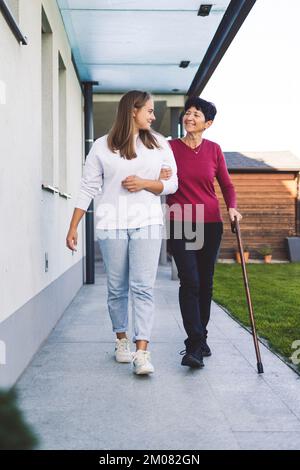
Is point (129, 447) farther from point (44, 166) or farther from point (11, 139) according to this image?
point (44, 166)

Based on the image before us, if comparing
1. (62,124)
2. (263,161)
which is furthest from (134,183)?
(263,161)

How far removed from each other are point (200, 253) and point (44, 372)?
1.16m

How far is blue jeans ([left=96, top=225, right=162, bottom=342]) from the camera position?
12.0 ft

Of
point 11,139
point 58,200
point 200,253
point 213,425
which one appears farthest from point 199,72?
point 213,425

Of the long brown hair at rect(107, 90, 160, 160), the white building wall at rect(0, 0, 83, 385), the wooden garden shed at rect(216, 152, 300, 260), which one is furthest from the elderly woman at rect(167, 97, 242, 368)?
the wooden garden shed at rect(216, 152, 300, 260)

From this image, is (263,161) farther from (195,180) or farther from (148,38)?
(195,180)

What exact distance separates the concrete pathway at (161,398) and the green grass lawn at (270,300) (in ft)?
1.19

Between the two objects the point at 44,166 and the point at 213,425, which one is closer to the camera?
the point at 213,425

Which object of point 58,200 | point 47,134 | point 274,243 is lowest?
point 274,243

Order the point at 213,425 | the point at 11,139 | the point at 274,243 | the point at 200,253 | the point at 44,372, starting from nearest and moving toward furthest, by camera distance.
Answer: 1. the point at 213,425
2. the point at 11,139
3. the point at 44,372
4. the point at 200,253
5. the point at 274,243

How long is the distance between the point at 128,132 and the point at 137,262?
2.40 feet

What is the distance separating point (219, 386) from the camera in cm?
333

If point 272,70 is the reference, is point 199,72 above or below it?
Answer: below

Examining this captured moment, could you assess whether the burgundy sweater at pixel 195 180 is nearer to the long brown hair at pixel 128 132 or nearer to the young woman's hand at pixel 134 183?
the long brown hair at pixel 128 132
